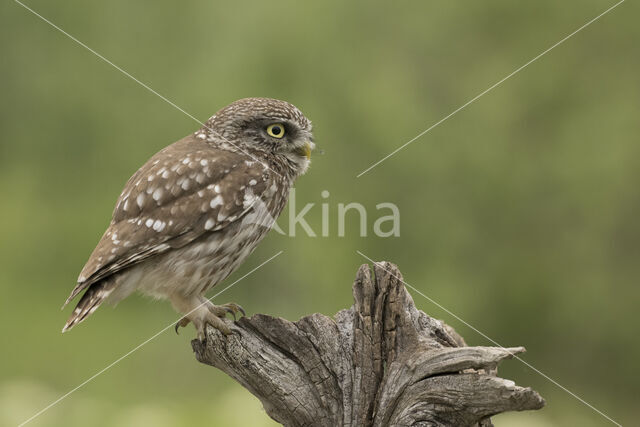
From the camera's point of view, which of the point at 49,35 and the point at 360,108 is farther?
the point at 49,35

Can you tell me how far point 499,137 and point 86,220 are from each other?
9.14 ft

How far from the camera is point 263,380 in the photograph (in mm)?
2734

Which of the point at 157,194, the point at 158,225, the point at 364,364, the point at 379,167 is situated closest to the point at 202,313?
the point at 158,225

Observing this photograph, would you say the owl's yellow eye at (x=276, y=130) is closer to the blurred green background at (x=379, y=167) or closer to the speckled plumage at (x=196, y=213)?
the speckled plumage at (x=196, y=213)

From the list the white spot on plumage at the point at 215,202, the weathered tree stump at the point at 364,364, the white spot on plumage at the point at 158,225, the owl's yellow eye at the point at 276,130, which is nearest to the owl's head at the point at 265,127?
the owl's yellow eye at the point at 276,130

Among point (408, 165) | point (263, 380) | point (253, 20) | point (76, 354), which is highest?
point (253, 20)

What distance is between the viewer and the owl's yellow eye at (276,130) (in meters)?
3.19

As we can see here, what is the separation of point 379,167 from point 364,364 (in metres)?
1.99

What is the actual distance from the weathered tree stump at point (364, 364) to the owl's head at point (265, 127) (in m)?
0.84

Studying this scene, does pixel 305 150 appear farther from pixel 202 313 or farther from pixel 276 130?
pixel 202 313

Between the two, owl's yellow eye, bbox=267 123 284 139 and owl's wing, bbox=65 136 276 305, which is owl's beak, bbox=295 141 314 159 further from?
owl's wing, bbox=65 136 276 305

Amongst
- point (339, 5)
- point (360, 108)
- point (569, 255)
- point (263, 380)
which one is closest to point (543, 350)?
point (569, 255)

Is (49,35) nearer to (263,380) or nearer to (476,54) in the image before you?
(476,54)

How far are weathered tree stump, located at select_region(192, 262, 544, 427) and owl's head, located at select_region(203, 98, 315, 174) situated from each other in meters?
0.84
